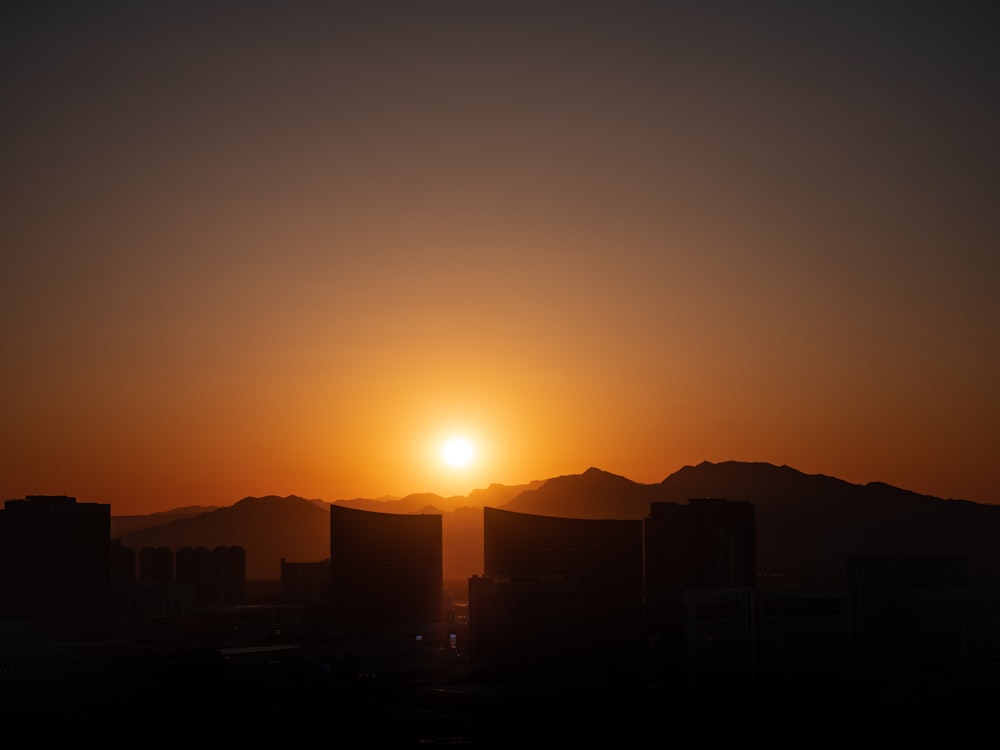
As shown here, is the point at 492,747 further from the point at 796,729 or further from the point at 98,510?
the point at 98,510

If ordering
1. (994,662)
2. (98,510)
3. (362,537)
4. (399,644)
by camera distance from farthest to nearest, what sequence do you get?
(98,510) → (362,537) → (399,644) → (994,662)

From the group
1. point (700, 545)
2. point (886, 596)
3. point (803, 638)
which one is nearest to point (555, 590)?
point (803, 638)

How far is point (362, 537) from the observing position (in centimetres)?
16450

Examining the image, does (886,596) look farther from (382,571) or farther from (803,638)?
(382,571)

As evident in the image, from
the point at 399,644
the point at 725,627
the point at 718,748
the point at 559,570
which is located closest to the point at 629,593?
the point at 559,570

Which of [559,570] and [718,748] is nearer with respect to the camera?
[718,748]

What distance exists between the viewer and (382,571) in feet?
545

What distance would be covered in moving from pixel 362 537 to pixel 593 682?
51983 mm

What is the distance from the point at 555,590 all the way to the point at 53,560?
63926 mm

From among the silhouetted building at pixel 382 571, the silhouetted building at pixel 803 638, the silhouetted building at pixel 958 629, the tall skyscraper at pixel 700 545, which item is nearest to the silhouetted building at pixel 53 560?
the silhouetted building at pixel 382 571

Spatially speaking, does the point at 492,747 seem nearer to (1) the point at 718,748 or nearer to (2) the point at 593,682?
(1) the point at 718,748

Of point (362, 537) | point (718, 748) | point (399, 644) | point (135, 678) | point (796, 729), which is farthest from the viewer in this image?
point (362, 537)

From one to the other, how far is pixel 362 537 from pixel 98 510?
35.9 metres

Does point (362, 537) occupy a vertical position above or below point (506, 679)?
above
